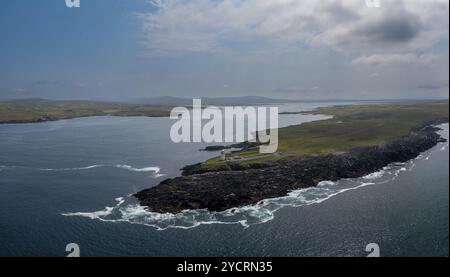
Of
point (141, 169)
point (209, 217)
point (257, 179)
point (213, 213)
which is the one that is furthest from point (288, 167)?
point (141, 169)

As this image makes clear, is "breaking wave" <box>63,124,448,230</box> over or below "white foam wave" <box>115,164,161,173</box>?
below

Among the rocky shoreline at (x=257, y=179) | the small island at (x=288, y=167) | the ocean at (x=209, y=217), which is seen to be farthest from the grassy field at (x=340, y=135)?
the ocean at (x=209, y=217)

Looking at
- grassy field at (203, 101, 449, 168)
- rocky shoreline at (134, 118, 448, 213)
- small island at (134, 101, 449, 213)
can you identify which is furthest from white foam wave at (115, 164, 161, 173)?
grassy field at (203, 101, 449, 168)

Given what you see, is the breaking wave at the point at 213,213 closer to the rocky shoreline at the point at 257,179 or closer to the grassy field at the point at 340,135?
the rocky shoreline at the point at 257,179

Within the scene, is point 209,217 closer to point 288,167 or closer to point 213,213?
point 213,213

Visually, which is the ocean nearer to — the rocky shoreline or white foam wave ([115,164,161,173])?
white foam wave ([115,164,161,173])
